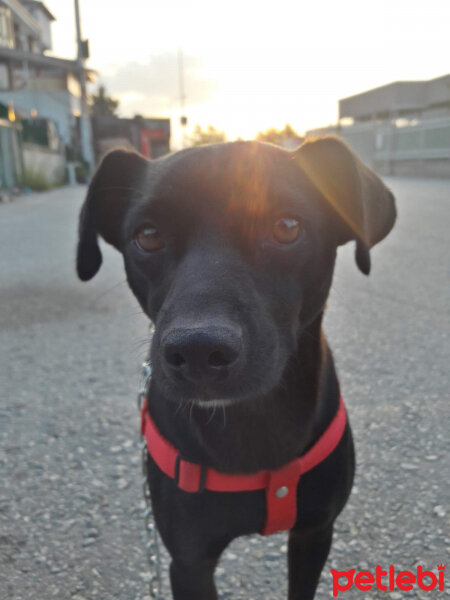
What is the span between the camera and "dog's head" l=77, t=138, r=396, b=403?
1.32 meters

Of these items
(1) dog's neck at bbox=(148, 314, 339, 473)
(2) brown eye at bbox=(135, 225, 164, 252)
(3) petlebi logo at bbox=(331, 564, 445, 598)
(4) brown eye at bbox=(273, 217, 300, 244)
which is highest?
(4) brown eye at bbox=(273, 217, 300, 244)

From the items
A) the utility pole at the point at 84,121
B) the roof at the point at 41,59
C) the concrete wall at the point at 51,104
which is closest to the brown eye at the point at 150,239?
the utility pole at the point at 84,121

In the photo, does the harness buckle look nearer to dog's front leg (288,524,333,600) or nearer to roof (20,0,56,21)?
dog's front leg (288,524,333,600)

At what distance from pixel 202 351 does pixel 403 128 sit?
28.2 metres

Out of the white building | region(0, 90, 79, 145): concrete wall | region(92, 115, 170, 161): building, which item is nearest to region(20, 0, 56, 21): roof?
the white building

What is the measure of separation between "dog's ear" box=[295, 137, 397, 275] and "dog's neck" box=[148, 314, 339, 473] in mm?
318

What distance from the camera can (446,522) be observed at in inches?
84.2

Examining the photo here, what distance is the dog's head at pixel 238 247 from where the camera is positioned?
132cm

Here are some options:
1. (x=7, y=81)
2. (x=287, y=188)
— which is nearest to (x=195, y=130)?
(x=7, y=81)

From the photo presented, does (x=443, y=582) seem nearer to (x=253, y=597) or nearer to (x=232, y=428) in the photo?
(x=253, y=597)

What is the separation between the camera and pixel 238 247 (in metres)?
1.53

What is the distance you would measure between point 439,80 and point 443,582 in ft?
135

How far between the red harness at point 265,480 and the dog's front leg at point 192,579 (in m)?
0.20

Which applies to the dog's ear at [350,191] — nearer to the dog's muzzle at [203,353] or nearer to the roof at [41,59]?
the dog's muzzle at [203,353]
